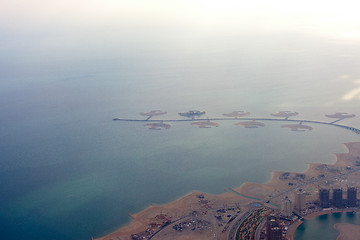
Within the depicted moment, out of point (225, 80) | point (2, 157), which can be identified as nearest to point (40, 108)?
point (2, 157)

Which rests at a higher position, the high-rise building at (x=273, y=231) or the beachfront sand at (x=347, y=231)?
the high-rise building at (x=273, y=231)

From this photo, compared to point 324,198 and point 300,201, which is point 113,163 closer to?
point 300,201

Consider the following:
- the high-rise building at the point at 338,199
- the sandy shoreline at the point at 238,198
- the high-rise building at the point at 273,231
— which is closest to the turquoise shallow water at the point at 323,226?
the sandy shoreline at the point at 238,198

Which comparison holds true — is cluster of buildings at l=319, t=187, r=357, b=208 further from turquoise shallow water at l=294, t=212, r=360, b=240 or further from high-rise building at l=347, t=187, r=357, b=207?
turquoise shallow water at l=294, t=212, r=360, b=240

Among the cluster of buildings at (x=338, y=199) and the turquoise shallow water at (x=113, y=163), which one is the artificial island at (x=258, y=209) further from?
the turquoise shallow water at (x=113, y=163)

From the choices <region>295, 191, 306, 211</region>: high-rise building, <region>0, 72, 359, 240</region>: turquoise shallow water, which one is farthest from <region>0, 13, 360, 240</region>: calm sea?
<region>295, 191, 306, 211</region>: high-rise building

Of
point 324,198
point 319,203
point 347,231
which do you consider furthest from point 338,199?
point 347,231
